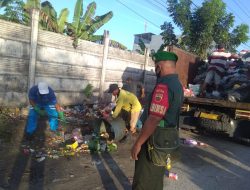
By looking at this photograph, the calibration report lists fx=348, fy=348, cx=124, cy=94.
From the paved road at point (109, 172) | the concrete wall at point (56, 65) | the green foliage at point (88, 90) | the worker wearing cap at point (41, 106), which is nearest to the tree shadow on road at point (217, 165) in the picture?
the paved road at point (109, 172)

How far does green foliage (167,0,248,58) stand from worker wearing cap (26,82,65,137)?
421 inches

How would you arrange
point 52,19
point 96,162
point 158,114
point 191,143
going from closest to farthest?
1. point 158,114
2. point 96,162
3. point 191,143
4. point 52,19

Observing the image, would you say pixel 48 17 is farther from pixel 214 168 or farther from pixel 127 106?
pixel 214 168

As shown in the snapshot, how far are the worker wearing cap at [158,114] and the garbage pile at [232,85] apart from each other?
5100mm

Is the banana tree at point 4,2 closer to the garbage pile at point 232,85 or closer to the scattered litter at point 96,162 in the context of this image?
the garbage pile at point 232,85

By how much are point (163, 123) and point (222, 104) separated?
5042 millimetres

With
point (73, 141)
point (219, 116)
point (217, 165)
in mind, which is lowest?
point (217, 165)

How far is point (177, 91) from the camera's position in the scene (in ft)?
9.91

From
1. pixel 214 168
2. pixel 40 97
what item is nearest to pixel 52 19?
pixel 40 97

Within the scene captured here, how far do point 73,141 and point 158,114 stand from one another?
369cm

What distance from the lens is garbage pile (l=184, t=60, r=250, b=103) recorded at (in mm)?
7930

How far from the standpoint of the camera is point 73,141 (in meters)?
6.32

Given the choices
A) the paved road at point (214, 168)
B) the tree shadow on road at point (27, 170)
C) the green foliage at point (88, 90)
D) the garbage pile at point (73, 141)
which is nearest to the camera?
the tree shadow on road at point (27, 170)

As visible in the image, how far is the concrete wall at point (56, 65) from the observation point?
24.2 ft
